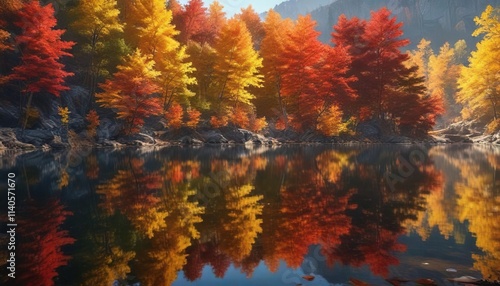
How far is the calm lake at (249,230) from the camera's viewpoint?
4.67 metres

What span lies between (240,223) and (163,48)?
2938cm

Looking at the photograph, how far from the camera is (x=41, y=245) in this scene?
17.6 feet

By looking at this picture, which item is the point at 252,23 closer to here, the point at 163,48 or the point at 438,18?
the point at 163,48

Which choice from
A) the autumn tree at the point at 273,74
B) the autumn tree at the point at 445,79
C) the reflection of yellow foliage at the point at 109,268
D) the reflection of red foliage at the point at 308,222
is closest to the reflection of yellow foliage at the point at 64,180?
the reflection of yellow foliage at the point at 109,268

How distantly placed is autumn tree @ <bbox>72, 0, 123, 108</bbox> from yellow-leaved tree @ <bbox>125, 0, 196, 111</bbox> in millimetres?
2358

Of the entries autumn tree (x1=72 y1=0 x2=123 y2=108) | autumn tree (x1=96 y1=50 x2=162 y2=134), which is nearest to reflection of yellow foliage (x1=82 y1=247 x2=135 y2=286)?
autumn tree (x1=96 y1=50 x2=162 y2=134)

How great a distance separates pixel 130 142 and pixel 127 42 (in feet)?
36.1

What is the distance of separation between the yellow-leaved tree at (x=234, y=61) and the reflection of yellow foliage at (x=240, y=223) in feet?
87.5

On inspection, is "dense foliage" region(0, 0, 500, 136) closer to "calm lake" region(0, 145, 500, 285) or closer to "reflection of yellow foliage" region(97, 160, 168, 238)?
"calm lake" region(0, 145, 500, 285)

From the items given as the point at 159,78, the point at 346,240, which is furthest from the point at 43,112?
the point at 346,240

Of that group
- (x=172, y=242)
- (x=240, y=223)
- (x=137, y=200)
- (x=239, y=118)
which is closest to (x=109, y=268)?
(x=172, y=242)

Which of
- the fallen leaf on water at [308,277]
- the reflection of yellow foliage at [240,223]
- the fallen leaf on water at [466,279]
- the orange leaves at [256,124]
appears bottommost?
the fallen leaf on water at [308,277]

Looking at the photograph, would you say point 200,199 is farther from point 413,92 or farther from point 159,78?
point 413,92

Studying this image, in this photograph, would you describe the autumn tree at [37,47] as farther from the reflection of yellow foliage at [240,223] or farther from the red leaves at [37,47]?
the reflection of yellow foliage at [240,223]
